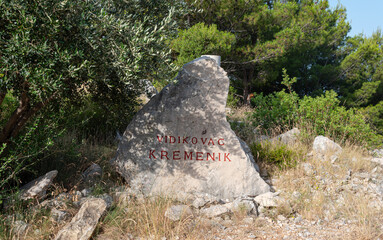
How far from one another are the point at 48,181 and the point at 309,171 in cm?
452

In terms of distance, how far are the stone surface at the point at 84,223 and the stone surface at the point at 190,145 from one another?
45.9 inches

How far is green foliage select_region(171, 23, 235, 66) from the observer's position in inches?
436

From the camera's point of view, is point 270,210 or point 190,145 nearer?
point 270,210

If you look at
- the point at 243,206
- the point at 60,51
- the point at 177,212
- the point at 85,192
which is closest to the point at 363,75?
the point at 243,206

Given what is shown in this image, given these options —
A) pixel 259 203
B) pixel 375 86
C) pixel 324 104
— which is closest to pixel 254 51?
pixel 324 104

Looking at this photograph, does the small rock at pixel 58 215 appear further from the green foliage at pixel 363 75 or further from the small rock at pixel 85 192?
the green foliage at pixel 363 75

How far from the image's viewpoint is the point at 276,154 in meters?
6.04

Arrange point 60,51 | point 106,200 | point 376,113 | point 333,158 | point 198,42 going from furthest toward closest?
1. point 376,113
2. point 198,42
3. point 333,158
4. point 106,200
5. point 60,51

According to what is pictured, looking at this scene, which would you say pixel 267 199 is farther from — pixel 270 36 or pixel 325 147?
pixel 270 36

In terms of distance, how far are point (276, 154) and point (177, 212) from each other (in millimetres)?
2839

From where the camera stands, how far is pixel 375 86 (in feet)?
54.6

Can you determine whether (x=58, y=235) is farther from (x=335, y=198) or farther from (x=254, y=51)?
(x=254, y=51)

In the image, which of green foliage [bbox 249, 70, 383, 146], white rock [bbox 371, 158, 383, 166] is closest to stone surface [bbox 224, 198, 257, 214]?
green foliage [bbox 249, 70, 383, 146]

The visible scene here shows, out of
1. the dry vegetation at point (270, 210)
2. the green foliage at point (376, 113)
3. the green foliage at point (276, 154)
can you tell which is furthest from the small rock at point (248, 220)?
the green foliage at point (376, 113)
